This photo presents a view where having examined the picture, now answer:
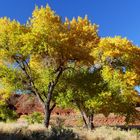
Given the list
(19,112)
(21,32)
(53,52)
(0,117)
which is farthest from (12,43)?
(19,112)

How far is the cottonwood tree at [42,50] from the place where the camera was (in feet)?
114

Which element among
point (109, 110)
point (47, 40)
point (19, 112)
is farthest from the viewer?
point (19, 112)

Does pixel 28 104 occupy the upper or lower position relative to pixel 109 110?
upper

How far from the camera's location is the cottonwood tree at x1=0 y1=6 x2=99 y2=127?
34750 millimetres

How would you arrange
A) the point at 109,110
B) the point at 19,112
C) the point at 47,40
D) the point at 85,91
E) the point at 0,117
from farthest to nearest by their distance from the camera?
1. the point at 19,112
2. the point at 0,117
3. the point at 109,110
4. the point at 85,91
5. the point at 47,40

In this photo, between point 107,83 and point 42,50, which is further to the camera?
point 107,83

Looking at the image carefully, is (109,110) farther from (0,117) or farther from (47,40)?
(0,117)

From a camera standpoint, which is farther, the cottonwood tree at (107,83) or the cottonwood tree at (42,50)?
the cottonwood tree at (107,83)

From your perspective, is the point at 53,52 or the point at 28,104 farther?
the point at 28,104

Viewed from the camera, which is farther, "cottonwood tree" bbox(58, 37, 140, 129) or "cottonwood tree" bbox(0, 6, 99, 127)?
"cottonwood tree" bbox(58, 37, 140, 129)

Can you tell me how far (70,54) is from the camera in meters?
35.2

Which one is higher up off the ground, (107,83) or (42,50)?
(42,50)

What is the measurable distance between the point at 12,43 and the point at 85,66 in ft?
27.8

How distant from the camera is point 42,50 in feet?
115
